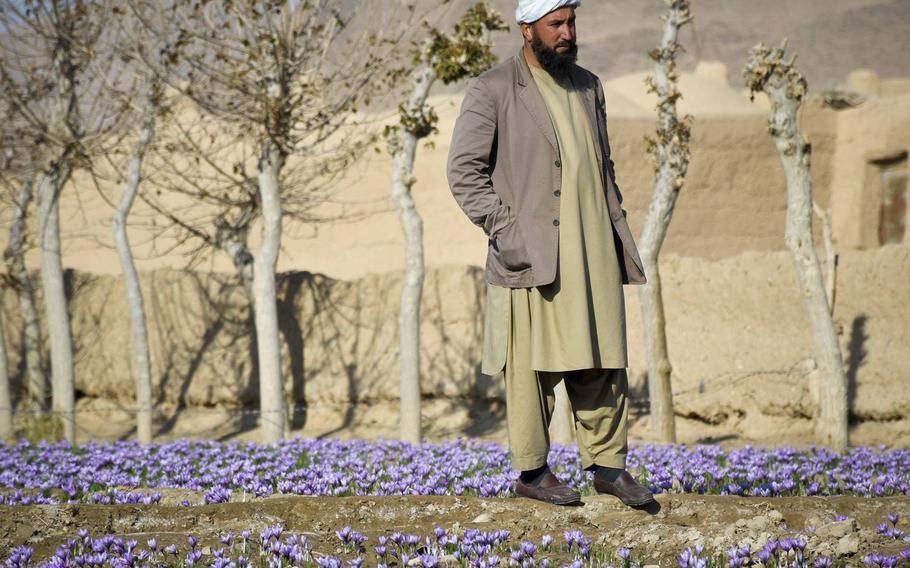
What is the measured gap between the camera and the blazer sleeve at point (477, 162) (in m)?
3.88

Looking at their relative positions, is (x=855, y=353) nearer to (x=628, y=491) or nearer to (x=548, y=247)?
(x=628, y=491)

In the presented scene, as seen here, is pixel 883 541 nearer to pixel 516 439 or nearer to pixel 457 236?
pixel 516 439

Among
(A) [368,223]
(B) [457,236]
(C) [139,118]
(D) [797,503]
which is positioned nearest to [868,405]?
(D) [797,503]

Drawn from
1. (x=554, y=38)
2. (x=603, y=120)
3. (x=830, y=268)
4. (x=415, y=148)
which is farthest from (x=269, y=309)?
(x=554, y=38)

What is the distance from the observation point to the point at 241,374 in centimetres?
1477

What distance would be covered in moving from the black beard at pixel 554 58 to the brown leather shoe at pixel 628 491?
5.09ft

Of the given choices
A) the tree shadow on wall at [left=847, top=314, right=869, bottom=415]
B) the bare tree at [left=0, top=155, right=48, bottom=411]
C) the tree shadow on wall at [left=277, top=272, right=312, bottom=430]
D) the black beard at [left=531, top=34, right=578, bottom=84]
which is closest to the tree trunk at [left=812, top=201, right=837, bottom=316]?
the tree shadow on wall at [left=847, top=314, right=869, bottom=415]

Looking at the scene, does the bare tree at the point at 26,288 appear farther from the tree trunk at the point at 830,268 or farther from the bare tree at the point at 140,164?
the tree trunk at the point at 830,268

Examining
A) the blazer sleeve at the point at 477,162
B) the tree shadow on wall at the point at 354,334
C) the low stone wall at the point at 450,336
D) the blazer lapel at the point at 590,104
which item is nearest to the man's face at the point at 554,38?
the blazer lapel at the point at 590,104

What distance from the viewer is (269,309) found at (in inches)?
416

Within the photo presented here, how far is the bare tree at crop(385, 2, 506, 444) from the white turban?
6.54 metres

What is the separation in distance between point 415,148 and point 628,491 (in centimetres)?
702

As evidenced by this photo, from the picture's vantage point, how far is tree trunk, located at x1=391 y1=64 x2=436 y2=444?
10.6 meters

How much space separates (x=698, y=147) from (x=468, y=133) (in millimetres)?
16865
